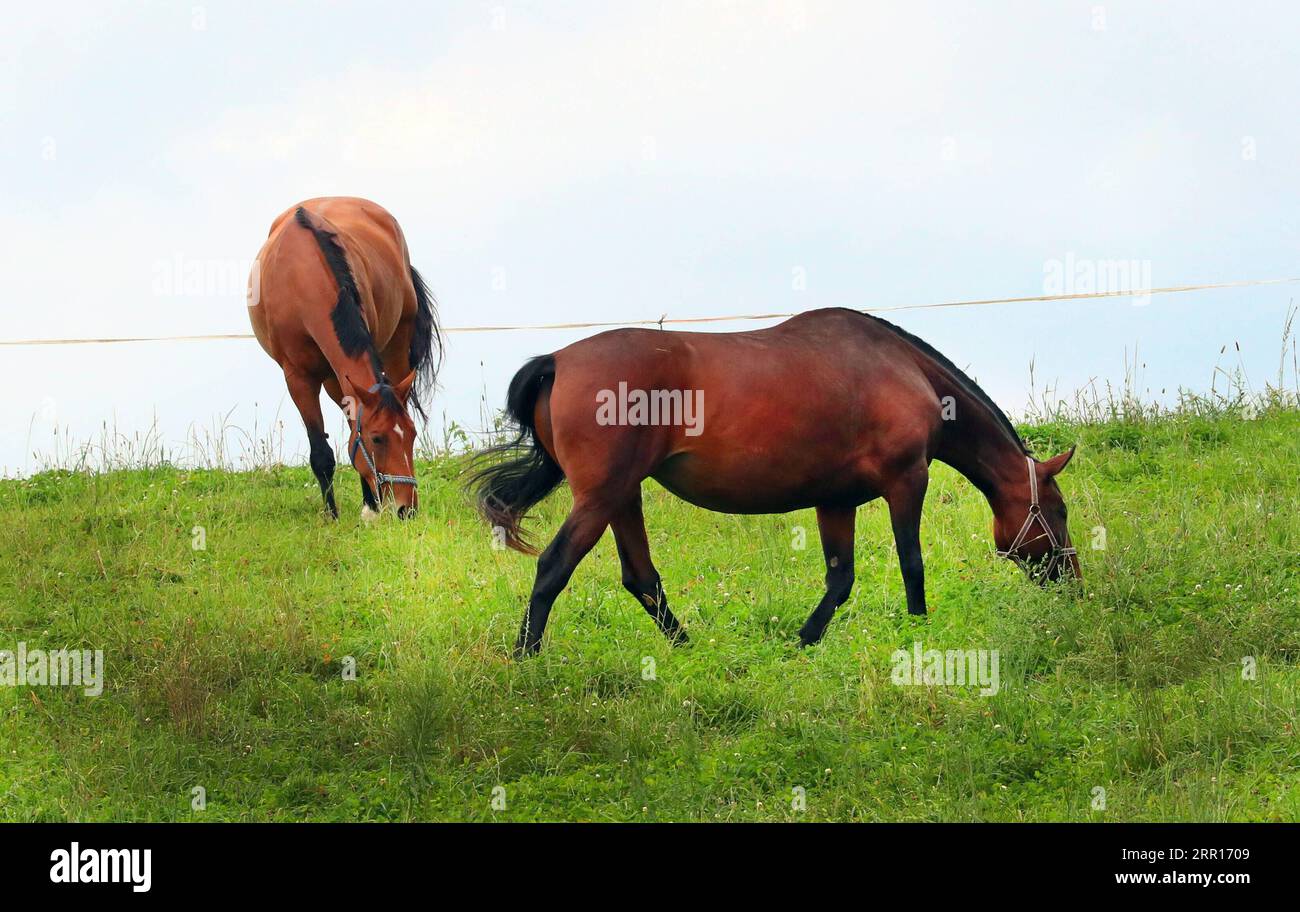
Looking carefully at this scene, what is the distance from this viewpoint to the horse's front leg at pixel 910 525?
8359 millimetres

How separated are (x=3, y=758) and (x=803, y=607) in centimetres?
479

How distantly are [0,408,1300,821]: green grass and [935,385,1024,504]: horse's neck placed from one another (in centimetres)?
73

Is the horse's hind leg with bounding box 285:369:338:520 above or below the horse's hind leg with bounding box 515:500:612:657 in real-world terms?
above

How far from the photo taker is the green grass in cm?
636

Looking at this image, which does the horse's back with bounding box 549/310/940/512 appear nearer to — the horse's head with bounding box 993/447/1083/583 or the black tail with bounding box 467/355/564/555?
the black tail with bounding box 467/355/564/555

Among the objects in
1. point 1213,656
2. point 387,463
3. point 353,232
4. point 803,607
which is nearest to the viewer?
point 1213,656

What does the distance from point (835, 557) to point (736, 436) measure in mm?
1212

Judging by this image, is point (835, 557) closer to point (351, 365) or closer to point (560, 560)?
point (560, 560)

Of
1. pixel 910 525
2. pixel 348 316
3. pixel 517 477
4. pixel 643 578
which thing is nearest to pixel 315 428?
pixel 348 316

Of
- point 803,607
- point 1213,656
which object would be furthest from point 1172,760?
point 803,607

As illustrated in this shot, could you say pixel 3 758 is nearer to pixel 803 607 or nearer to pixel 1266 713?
pixel 803 607

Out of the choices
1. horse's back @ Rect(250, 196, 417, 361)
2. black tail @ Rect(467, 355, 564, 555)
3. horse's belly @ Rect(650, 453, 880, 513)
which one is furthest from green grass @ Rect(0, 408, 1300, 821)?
horse's back @ Rect(250, 196, 417, 361)

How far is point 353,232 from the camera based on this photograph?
1287cm

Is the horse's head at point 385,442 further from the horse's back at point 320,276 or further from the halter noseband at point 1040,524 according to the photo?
the halter noseband at point 1040,524
